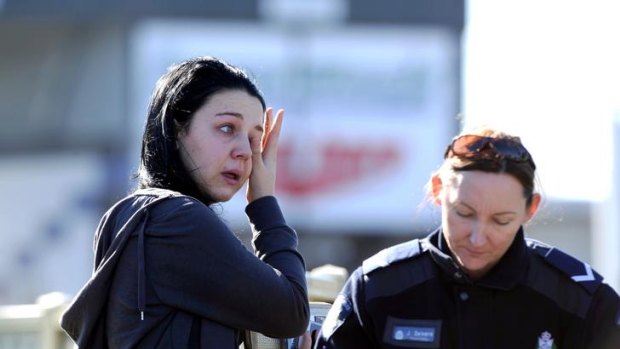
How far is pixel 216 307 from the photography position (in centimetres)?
326

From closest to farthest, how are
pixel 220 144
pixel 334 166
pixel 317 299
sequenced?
1. pixel 220 144
2. pixel 317 299
3. pixel 334 166

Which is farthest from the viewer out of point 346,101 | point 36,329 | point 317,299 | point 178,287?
point 346,101

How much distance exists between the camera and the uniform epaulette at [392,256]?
3.98 m

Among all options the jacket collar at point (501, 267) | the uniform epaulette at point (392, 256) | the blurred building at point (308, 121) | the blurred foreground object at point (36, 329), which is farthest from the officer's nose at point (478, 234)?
the blurred building at point (308, 121)

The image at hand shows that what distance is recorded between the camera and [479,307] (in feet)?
12.8

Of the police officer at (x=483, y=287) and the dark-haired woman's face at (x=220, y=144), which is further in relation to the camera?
the police officer at (x=483, y=287)

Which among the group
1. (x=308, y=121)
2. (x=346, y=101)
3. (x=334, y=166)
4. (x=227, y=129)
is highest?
(x=227, y=129)

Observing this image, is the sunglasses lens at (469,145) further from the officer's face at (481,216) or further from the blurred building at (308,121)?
the blurred building at (308,121)

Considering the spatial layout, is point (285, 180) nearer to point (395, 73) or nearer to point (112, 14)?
point (395, 73)

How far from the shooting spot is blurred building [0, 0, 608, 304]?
67.1ft

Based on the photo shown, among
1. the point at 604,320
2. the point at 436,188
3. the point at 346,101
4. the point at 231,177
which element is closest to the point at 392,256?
the point at 436,188

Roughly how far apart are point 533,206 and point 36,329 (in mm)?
3537

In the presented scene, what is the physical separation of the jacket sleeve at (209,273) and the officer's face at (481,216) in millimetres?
721

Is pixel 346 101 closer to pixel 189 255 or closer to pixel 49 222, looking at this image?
pixel 49 222
